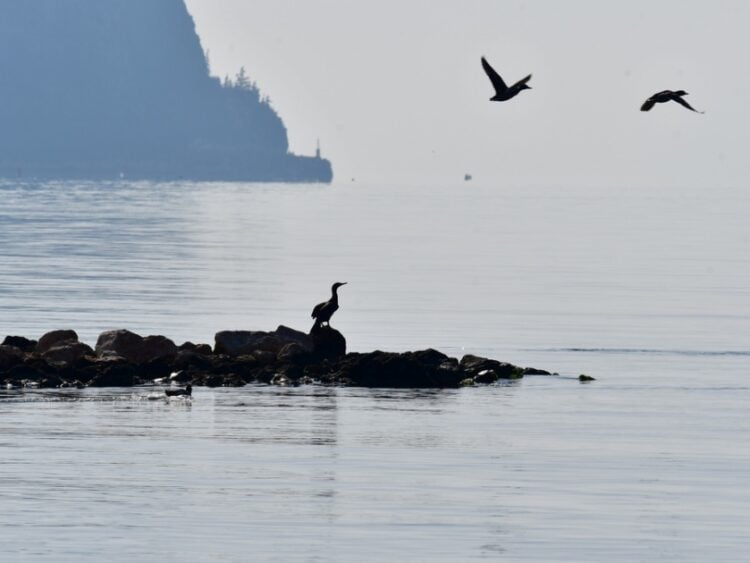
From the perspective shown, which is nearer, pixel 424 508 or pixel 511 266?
pixel 424 508

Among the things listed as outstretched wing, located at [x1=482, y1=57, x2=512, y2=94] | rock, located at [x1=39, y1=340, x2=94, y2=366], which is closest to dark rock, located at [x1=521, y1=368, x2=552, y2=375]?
rock, located at [x1=39, y1=340, x2=94, y2=366]

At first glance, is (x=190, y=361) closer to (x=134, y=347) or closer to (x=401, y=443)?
(x=134, y=347)

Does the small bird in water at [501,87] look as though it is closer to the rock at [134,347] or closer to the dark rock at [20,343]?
the rock at [134,347]

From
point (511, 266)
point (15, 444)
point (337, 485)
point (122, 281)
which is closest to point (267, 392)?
point (15, 444)

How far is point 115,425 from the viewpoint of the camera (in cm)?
3069

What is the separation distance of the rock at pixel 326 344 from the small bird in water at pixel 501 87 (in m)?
9.49

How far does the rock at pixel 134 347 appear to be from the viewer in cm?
3847

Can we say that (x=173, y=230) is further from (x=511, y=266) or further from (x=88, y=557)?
(x=88, y=557)

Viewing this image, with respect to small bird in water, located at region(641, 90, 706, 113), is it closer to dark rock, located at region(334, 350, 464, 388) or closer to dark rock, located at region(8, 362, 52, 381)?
dark rock, located at region(334, 350, 464, 388)

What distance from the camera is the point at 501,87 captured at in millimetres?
30875

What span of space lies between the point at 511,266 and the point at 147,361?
54.1m

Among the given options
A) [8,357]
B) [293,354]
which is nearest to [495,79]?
[293,354]

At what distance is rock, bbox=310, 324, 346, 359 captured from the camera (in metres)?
39.1

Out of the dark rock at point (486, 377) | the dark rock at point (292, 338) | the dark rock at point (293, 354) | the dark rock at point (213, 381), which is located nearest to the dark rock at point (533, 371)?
the dark rock at point (486, 377)
